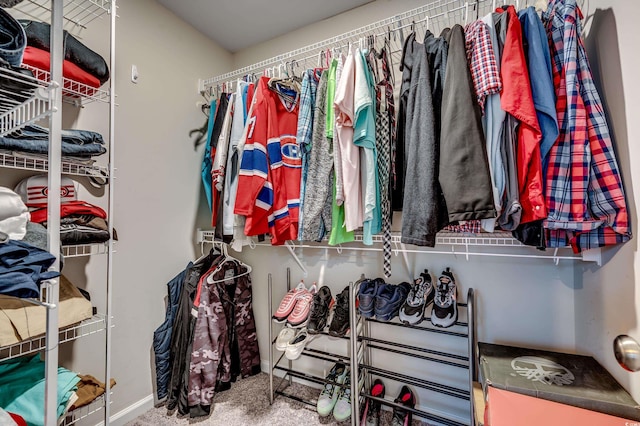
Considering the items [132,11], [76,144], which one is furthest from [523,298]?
[132,11]

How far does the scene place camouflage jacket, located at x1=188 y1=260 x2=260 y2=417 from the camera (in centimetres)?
168

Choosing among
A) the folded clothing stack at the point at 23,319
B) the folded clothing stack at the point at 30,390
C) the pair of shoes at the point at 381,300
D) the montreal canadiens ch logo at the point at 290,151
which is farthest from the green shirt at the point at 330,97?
the folded clothing stack at the point at 30,390

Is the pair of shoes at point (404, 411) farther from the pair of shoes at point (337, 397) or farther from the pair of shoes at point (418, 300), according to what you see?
the pair of shoes at point (418, 300)

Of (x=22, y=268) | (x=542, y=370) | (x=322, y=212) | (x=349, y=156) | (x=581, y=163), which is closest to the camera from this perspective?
(x=22, y=268)

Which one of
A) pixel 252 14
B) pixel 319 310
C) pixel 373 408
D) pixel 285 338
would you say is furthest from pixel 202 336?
pixel 252 14

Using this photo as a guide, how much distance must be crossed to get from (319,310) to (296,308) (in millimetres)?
152

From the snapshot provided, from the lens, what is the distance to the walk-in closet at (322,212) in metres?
0.93

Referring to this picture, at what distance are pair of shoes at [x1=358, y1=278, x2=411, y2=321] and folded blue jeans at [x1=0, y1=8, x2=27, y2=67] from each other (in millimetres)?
1520

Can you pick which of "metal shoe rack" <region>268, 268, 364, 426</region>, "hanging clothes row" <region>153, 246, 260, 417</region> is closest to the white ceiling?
"hanging clothes row" <region>153, 246, 260, 417</region>

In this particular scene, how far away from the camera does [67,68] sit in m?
1.17

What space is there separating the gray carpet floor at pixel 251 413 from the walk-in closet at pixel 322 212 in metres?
0.01

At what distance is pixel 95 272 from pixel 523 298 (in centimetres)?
213

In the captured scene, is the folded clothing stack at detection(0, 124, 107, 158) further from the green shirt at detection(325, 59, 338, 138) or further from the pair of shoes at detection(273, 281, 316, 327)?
the pair of shoes at detection(273, 281, 316, 327)

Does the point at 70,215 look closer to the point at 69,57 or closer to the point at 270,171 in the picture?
the point at 69,57
